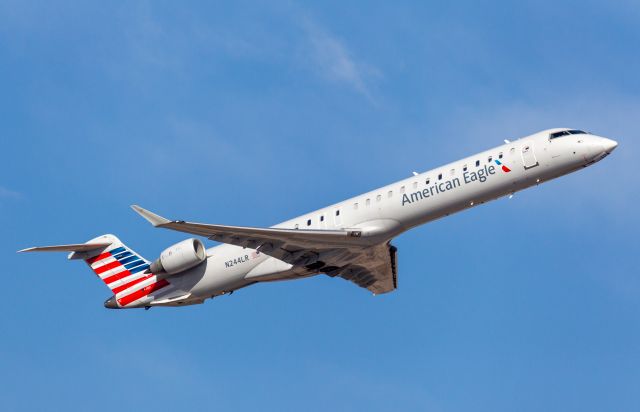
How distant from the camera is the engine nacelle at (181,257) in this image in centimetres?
3280

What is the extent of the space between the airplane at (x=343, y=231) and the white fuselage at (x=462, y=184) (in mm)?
29

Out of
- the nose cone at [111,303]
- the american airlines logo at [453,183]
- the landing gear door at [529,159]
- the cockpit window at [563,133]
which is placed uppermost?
the cockpit window at [563,133]

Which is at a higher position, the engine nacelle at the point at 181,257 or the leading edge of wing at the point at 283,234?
the engine nacelle at the point at 181,257

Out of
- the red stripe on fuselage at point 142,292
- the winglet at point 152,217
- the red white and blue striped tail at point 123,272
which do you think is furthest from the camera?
the red white and blue striped tail at point 123,272

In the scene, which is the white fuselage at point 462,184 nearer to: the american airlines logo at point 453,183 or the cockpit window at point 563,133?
the american airlines logo at point 453,183

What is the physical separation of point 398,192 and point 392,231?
45.9 inches

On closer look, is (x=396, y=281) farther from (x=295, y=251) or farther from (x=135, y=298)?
(x=135, y=298)

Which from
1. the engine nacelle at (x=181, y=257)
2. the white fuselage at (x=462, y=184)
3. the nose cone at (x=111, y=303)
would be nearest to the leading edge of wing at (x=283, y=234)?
the white fuselage at (x=462, y=184)

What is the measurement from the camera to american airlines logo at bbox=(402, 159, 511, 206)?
29.9 m

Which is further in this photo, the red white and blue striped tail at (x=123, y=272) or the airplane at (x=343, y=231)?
the red white and blue striped tail at (x=123, y=272)

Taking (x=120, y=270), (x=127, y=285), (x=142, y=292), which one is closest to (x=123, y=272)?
(x=120, y=270)

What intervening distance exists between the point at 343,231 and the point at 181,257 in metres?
5.65

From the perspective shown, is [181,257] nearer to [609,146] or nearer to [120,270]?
[120,270]

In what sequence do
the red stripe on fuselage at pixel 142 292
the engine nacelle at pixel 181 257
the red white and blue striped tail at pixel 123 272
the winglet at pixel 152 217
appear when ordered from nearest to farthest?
1. the winglet at pixel 152 217
2. the engine nacelle at pixel 181 257
3. the red stripe on fuselage at pixel 142 292
4. the red white and blue striped tail at pixel 123 272
